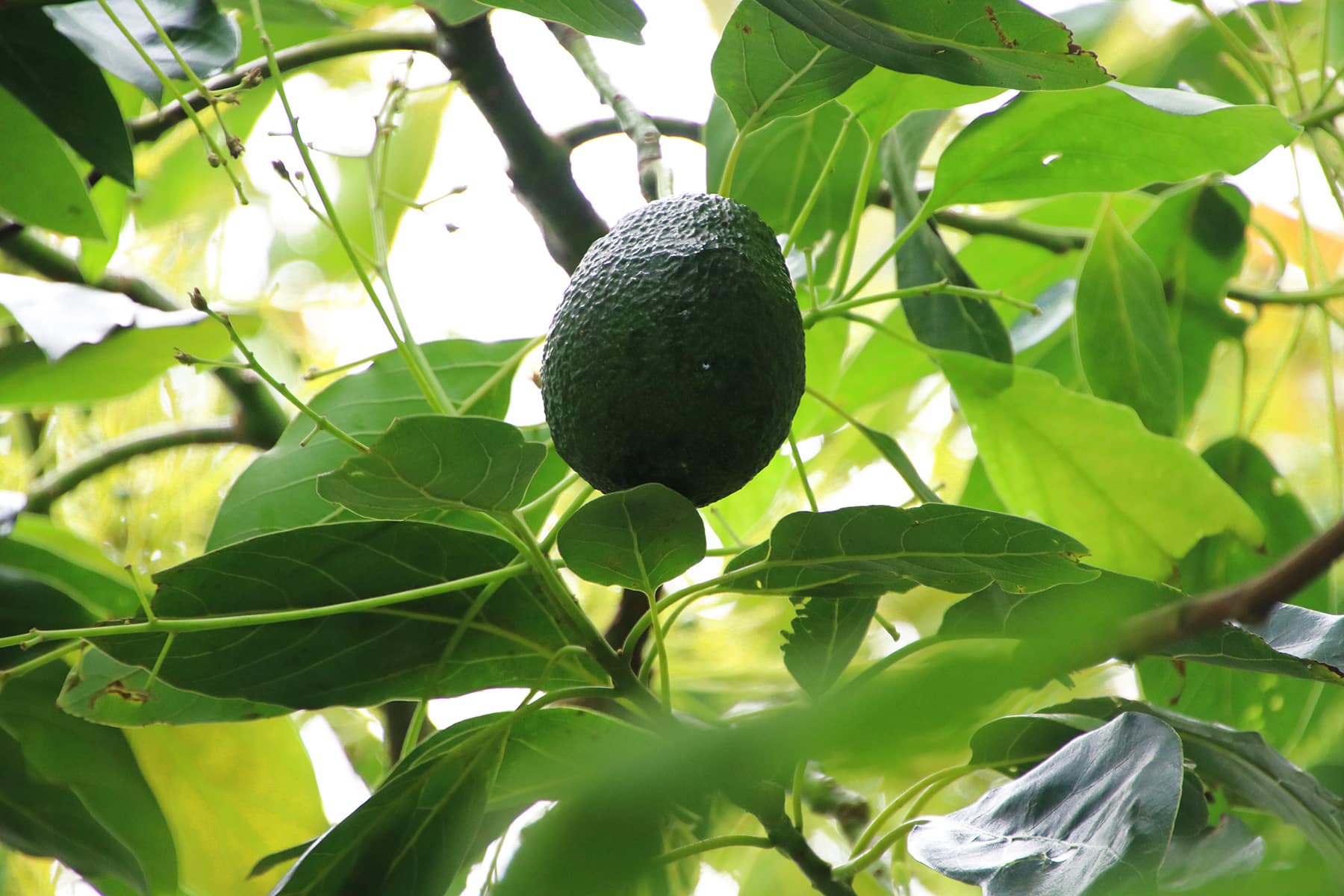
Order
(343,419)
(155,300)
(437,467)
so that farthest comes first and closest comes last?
(155,300) < (343,419) < (437,467)

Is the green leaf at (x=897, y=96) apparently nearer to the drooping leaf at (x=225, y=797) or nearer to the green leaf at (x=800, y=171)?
the green leaf at (x=800, y=171)

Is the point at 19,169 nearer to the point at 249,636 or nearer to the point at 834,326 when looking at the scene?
the point at 249,636

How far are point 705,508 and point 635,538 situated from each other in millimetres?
241

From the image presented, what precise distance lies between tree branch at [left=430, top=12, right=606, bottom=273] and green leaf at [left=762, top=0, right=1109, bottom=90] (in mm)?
221

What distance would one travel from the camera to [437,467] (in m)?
0.34

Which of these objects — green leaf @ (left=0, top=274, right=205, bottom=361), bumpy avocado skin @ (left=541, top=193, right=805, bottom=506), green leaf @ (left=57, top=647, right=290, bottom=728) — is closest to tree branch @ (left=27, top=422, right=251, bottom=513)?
green leaf @ (left=0, top=274, right=205, bottom=361)

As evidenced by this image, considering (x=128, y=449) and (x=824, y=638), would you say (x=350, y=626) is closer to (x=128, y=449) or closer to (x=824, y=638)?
(x=824, y=638)

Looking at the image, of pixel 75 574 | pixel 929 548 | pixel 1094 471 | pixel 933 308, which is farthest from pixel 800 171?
pixel 75 574

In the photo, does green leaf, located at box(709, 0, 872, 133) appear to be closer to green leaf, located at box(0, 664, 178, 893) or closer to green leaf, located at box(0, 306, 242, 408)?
green leaf, located at box(0, 306, 242, 408)

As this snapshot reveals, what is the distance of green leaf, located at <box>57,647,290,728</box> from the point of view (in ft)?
1.47

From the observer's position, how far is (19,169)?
0.54 m

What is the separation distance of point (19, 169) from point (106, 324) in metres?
0.10

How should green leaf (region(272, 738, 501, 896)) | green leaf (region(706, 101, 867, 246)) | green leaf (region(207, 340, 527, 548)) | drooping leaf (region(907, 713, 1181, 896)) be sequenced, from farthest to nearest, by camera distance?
green leaf (region(706, 101, 867, 246)) < green leaf (region(207, 340, 527, 548)) < green leaf (region(272, 738, 501, 896)) < drooping leaf (region(907, 713, 1181, 896))

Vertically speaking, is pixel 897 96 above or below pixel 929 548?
above
